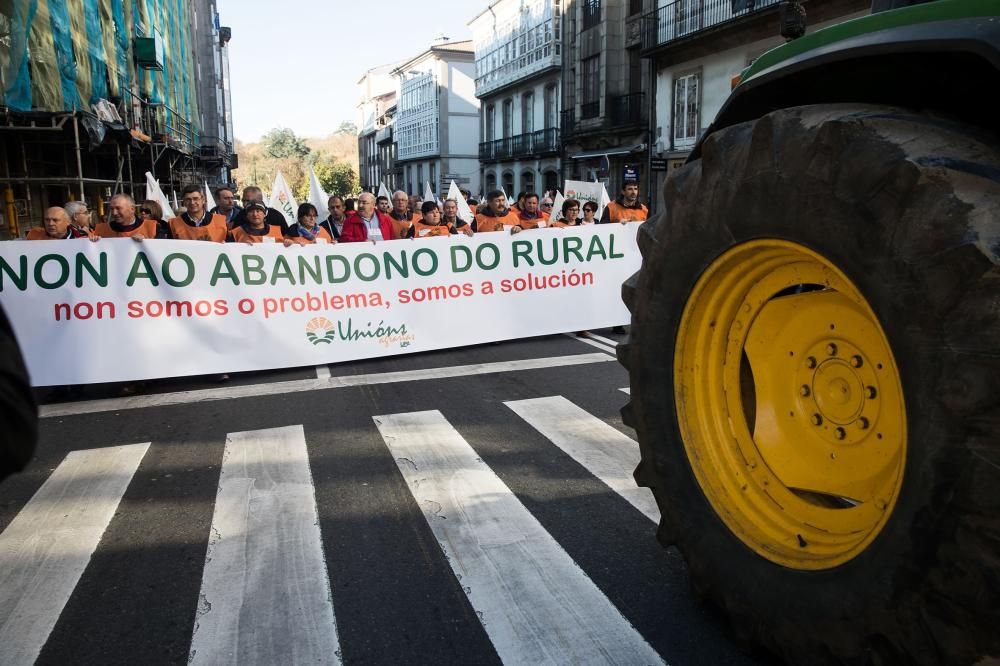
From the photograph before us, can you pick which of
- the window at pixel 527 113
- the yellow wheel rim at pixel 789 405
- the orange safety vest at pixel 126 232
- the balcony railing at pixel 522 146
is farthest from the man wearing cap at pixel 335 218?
the window at pixel 527 113

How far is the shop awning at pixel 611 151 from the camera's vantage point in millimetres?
28844

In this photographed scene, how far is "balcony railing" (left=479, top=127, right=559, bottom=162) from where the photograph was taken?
129 ft

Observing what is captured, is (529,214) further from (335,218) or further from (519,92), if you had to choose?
(519,92)

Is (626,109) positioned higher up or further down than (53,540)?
Answer: higher up

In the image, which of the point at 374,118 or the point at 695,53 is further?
the point at 374,118

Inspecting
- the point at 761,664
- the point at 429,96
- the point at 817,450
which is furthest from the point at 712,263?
the point at 429,96

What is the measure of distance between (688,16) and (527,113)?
1929 centimetres

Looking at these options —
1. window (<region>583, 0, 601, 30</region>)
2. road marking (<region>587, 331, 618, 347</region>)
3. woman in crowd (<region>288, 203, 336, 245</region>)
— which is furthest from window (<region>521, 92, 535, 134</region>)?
road marking (<region>587, 331, 618, 347</region>)

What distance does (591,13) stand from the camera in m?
32.8

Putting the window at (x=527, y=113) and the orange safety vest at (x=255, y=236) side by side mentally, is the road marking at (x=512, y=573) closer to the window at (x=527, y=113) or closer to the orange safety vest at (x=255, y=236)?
the orange safety vest at (x=255, y=236)

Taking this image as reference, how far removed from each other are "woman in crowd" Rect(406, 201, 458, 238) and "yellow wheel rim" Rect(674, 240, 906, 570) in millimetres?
7621

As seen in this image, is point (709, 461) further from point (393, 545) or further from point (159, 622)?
point (159, 622)

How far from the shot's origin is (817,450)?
2.35 meters

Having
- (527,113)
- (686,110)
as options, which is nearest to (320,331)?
(686,110)
